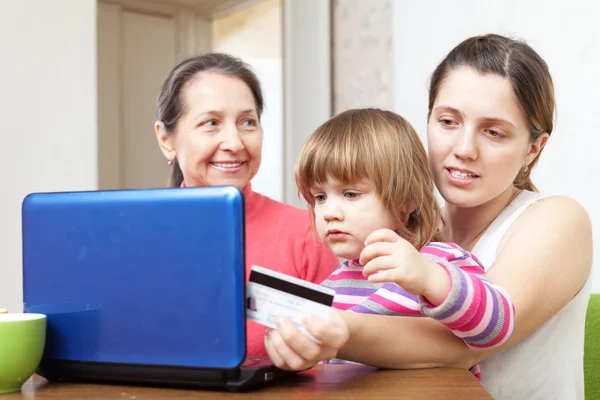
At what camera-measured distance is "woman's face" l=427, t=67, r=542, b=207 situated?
1.07 m

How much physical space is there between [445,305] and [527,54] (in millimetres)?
536

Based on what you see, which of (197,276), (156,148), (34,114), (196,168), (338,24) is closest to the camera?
(197,276)

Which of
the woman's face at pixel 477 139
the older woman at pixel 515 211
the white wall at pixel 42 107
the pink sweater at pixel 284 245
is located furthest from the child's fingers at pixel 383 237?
the white wall at pixel 42 107

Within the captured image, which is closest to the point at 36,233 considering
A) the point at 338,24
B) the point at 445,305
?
the point at 445,305

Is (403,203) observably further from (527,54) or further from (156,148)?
(156,148)

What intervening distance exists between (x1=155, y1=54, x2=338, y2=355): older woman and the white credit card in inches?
25.3

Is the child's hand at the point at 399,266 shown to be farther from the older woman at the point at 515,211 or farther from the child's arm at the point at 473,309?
the older woman at the point at 515,211

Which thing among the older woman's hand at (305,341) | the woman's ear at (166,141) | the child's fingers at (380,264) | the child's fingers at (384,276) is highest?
the woman's ear at (166,141)

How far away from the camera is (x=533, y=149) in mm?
1145

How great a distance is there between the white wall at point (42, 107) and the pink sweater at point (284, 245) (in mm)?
1067

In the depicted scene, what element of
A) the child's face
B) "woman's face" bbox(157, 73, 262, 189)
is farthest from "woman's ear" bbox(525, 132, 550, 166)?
"woman's face" bbox(157, 73, 262, 189)

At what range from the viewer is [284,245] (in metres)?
1.40

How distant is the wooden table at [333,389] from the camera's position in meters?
0.70

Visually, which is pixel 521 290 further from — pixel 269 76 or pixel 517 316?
pixel 269 76
